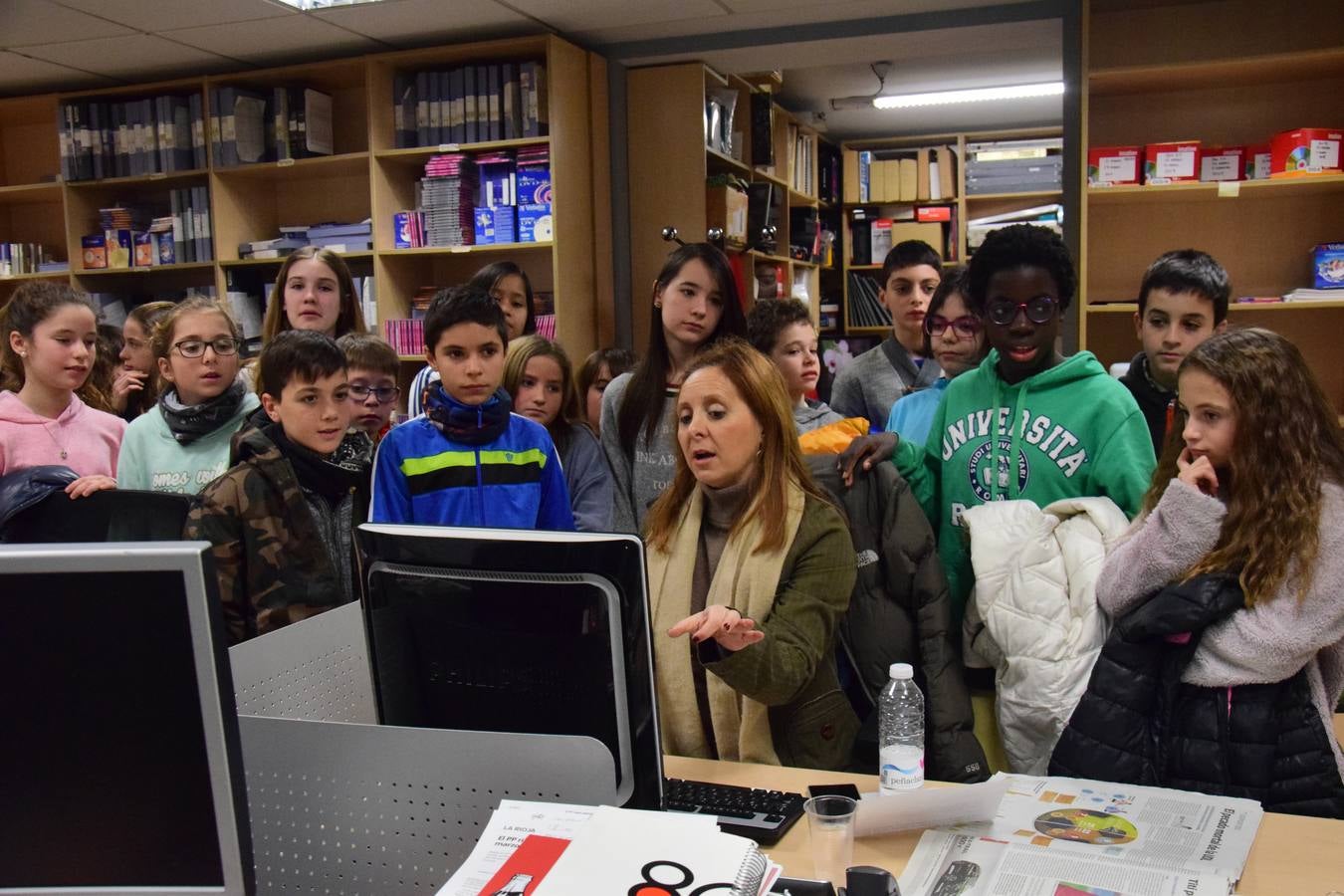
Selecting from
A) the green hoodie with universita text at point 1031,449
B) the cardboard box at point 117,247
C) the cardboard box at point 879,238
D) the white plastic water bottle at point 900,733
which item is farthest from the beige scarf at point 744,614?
the cardboard box at point 879,238

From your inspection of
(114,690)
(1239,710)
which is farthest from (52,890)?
(1239,710)

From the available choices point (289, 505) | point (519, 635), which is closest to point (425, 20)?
point (289, 505)

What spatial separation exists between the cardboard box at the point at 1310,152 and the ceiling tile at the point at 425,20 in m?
2.88

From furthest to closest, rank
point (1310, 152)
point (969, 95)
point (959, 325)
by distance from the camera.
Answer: point (969, 95), point (1310, 152), point (959, 325)

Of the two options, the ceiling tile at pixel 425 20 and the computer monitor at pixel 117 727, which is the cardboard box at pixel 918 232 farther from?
the computer monitor at pixel 117 727

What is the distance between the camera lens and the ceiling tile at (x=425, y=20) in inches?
165

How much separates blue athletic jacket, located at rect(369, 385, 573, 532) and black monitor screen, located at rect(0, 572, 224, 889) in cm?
125

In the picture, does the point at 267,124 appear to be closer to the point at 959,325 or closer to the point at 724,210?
the point at 724,210

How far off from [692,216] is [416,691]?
3803 millimetres

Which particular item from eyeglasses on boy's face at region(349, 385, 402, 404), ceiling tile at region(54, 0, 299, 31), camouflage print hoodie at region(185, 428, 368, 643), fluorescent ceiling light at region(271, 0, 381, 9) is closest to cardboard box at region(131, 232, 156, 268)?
ceiling tile at region(54, 0, 299, 31)

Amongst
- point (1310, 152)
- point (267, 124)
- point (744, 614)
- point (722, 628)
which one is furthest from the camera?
point (267, 124)

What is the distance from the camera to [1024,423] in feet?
7.09

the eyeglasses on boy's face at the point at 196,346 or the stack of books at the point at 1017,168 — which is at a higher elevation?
the stack of books at the point at 1017,168

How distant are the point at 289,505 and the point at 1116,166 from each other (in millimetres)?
3176
